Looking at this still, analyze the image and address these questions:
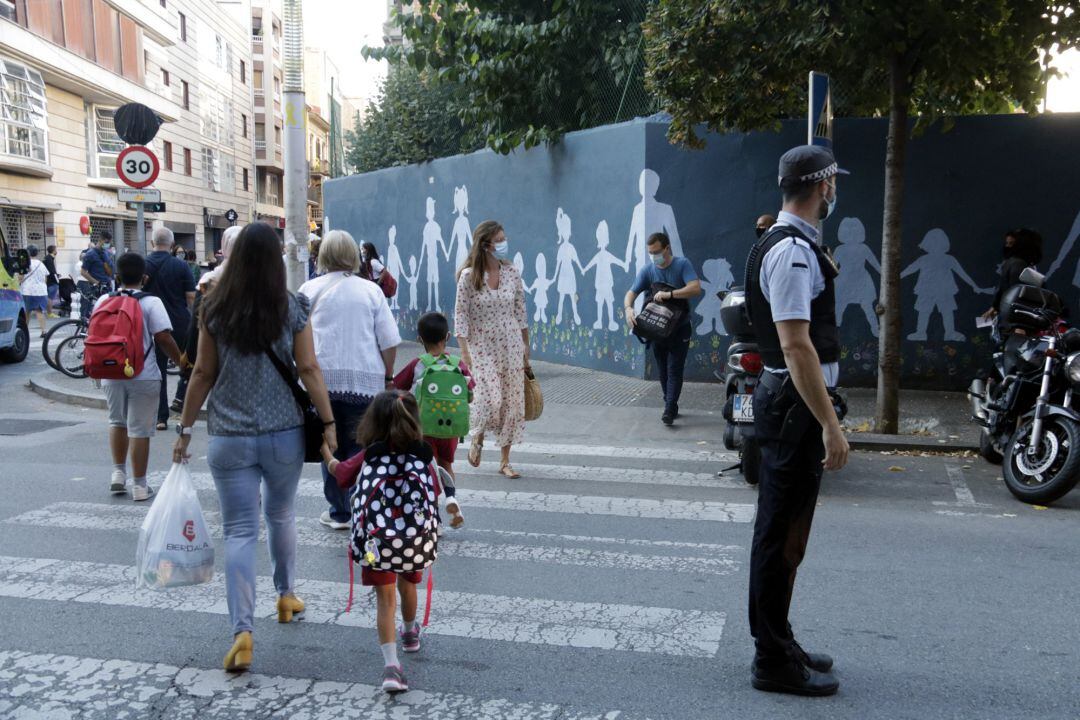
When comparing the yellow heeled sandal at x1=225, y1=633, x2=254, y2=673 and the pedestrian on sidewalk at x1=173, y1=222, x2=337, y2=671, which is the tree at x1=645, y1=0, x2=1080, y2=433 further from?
the yellow heeled sandal at x1=225, y1=633, x2=254, y2=673

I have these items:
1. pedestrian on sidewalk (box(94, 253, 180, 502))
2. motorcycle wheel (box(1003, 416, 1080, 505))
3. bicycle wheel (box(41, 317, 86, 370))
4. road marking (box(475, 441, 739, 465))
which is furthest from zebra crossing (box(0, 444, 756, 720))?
bicycle wheel (box(41, 317, 86, 370))

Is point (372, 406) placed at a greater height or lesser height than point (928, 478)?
greater

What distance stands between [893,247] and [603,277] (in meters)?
4.85

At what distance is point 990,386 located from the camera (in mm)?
8008

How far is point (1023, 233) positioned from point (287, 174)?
8.21 m

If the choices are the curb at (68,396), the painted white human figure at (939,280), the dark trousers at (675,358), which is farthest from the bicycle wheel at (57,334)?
the painted white human figure at (939,280)

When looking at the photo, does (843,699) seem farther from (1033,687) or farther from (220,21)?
(220,21)

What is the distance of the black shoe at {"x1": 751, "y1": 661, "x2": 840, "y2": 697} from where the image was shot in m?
3.71

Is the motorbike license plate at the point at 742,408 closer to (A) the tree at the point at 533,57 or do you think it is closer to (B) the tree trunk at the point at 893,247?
(B) the tree trunk at the point at 893,247

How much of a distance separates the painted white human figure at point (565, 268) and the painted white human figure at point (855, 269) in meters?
3.63

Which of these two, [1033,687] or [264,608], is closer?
[1033,687]

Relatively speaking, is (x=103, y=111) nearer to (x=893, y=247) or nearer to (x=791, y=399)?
(x=893, y=247)

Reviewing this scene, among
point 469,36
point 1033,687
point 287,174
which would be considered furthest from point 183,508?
point 469,36

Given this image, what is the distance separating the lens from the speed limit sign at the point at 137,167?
12.0m
